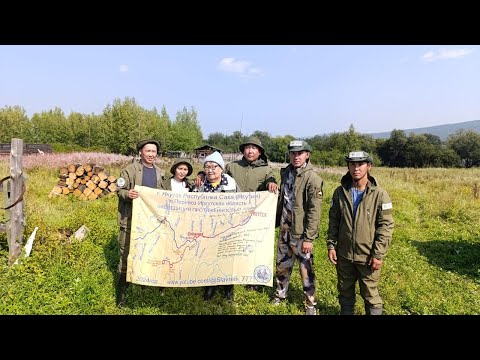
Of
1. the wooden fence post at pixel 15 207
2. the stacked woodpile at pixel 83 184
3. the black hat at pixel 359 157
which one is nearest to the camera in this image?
the black hat at pixel 359 157

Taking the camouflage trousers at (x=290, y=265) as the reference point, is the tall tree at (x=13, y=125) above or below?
above

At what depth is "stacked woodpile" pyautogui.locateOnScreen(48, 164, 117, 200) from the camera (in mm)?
12023

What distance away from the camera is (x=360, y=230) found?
13.3 feet

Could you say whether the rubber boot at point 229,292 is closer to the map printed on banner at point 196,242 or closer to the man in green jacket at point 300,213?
the map printed on banner at point 196,242

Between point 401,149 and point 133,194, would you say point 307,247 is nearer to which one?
point 133,194

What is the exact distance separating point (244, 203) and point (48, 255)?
3817 mm

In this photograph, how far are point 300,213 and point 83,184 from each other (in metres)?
9.97

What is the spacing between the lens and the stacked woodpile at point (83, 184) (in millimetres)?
12023

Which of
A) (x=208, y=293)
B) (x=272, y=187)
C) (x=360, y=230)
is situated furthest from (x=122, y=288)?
(x=360, y=230)

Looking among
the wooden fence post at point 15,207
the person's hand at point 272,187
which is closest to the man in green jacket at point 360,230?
the person's hand at point 272,187

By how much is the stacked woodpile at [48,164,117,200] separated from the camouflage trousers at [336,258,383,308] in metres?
9.48
